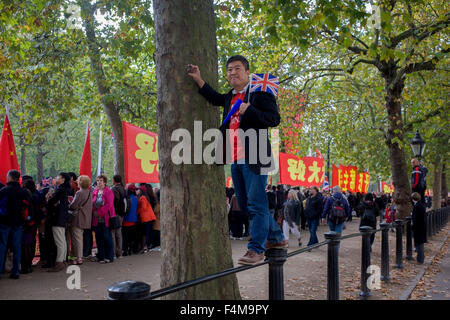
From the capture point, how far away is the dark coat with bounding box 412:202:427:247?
38.4 feet

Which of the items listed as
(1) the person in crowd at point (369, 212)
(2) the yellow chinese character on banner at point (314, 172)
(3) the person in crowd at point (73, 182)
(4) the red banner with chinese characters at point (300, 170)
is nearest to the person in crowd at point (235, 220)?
(4) the red banner with chinese characters at point (300, 170)

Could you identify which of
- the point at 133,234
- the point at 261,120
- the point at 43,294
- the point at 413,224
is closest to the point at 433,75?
the point at 413,224

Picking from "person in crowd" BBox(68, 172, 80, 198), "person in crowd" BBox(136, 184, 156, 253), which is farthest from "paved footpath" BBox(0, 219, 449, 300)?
"person in crowd" BBox(68, 172, 80, 198)

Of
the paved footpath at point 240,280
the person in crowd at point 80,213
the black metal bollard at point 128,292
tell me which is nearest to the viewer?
the black metal bollard at point 128,292

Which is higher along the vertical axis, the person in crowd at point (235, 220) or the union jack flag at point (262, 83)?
the union jack flag at point (262, 83)

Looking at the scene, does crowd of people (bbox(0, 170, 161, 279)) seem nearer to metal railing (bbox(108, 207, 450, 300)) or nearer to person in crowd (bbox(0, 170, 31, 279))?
person in crowd (bbox(0, 170, 31, 279))

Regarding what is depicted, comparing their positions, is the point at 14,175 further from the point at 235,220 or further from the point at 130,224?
the point at 235,220

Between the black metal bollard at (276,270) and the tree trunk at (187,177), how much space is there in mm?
485

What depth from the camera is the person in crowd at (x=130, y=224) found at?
35.8 feet

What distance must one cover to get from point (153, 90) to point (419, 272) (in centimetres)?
1305

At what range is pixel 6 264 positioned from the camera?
857 centimetres

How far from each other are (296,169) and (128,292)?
15179 millimetres

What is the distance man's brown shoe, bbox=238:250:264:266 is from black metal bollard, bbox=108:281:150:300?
4.72 feet

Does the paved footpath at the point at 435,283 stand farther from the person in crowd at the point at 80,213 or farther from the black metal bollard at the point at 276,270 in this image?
the person in crowd at the point at 80,213
